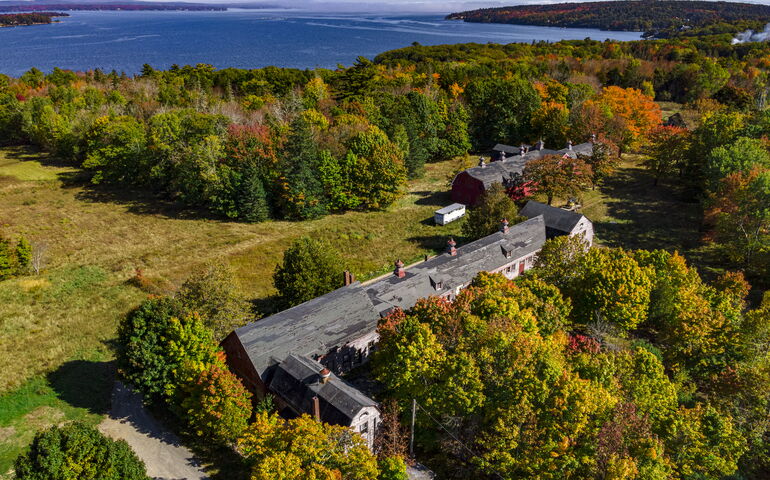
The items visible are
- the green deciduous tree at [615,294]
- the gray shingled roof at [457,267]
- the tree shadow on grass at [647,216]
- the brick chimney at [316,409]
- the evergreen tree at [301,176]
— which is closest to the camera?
the brick chimney at [316,409]

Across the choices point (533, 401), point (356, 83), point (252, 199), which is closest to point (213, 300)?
point (533, 401)

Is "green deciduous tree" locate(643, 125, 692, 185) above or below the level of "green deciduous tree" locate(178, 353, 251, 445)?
above

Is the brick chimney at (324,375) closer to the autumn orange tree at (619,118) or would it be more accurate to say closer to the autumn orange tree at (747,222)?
the autumn orange tree at (747,222)

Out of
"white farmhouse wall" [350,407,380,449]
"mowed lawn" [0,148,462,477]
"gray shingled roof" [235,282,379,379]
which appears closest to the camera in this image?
"white farmhouse wall" [350,407,380,449]

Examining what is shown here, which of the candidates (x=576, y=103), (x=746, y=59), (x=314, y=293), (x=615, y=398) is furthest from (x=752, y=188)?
(x=746, y=59)

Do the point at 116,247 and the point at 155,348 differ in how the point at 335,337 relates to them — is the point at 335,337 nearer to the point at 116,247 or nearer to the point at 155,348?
the point at 155,348

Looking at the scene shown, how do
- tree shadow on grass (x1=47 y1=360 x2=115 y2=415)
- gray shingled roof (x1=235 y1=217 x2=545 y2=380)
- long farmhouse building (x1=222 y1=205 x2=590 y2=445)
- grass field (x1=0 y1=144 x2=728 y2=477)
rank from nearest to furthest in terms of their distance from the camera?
long farmhouse building (x1=222 y1=205 x2=590 y2=445) < gray shingled roof (x1=235 y1=217 x2=545 y2=380) < tree shadow on grass (x1=47 y1=360 x2=115 y2=415) < grass field (x1=0 y1=144 x2=728 y2=477)

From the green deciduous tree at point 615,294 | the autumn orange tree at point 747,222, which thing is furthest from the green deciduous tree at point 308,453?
the autumn orange tree at point 747,222

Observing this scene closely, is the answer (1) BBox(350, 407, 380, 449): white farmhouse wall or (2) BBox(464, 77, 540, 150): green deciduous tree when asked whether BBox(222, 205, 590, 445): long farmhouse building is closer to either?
(1) BBox(350, 407, 380, 449): white farmhouse wall

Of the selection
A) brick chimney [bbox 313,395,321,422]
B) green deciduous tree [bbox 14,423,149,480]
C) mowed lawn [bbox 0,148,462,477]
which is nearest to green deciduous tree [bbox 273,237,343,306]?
mowed lawn [bbox 0,148,462,477]
